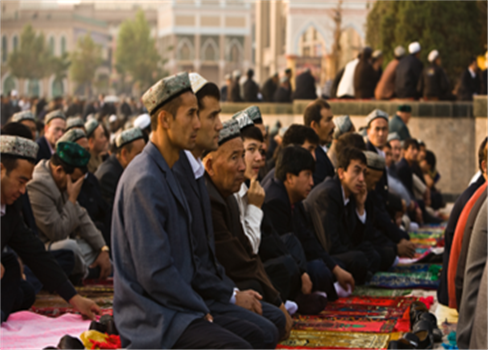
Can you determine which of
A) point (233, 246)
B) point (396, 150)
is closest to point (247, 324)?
point (233, 246)

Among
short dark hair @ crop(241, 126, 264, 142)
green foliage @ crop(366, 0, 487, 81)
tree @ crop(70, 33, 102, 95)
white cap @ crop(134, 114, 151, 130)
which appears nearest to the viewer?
short dark hair @ crop(241, 126, 264, 142)

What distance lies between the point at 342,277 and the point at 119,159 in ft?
7.40

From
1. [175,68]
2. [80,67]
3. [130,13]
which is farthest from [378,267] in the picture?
[130,13]

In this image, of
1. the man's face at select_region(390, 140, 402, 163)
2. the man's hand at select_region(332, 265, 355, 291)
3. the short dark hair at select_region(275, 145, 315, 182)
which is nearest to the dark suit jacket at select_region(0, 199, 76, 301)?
the short dark hair at select_region(275, 145, 315, 182)

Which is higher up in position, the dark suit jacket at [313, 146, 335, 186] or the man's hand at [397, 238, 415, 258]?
the dark suit jacket at [313, 146, 335, 186]

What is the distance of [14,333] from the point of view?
391cm

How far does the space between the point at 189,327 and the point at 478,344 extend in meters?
1.25

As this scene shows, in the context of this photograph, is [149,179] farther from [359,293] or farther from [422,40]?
[422,40]

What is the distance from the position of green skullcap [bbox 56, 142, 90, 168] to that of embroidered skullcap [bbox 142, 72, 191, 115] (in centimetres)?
228

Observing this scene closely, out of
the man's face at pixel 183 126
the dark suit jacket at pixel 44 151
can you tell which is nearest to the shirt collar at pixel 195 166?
the man's face at pixel 183 126

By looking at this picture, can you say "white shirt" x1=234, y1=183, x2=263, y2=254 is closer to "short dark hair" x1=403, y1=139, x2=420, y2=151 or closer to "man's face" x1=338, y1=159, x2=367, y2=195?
"man's face" x1=338, y1=159, x2=367, y2=195

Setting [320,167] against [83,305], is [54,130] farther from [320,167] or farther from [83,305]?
[83,305]

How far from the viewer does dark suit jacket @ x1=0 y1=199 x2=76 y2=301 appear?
3801 millimetres

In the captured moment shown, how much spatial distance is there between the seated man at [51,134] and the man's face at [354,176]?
2.67 metres
